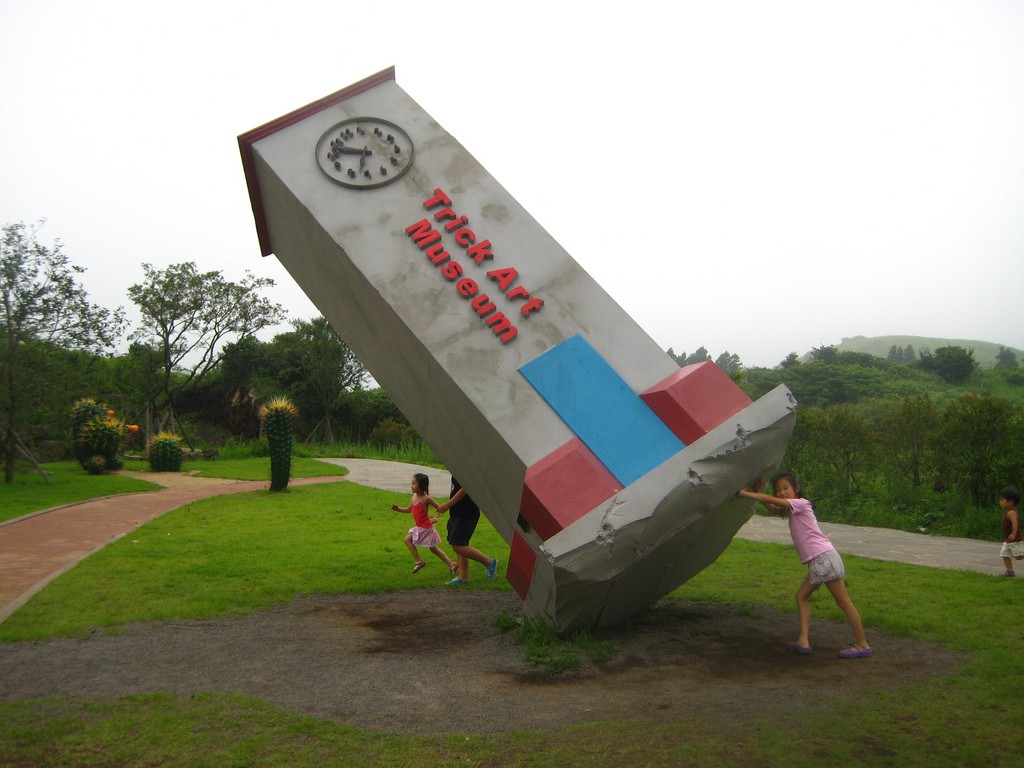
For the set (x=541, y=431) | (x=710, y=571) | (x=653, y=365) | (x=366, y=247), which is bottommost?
(x=710, y=571)

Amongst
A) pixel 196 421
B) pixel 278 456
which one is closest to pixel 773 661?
pixel 278 456

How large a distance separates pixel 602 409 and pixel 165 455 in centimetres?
2165

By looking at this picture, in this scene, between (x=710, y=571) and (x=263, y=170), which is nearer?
(x=263, y=170)

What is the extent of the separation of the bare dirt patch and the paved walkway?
6.39ft

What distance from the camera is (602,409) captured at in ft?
20.0

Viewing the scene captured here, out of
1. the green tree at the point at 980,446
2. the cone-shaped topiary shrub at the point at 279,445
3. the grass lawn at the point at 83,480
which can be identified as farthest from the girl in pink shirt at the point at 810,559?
the cone-shaped topiary shrub at the point at 279,445

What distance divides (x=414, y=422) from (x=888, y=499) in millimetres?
10543

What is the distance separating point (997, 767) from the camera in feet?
12.0

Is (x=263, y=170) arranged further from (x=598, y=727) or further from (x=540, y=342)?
(x=598, y=727)

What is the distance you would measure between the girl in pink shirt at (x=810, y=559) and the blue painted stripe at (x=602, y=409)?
2.36ft

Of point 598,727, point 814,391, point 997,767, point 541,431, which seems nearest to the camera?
point 997,767

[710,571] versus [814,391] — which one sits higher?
[814,391]

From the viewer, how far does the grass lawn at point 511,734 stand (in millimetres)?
3873

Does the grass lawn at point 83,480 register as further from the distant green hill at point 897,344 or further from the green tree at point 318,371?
the distant green hill at point 897,344
